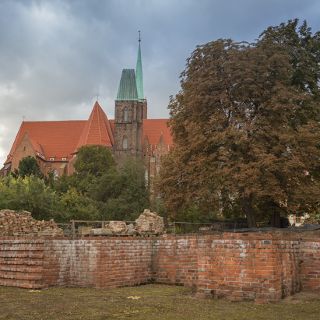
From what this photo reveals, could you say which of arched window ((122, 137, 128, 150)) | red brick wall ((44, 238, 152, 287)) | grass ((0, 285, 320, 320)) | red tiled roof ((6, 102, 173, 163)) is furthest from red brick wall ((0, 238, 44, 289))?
arched window ((122, 137, 128, 150))

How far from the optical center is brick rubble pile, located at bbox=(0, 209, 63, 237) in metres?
15.7

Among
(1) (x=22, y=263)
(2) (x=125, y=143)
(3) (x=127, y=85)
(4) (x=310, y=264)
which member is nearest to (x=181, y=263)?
(4) (x=310, y=264)

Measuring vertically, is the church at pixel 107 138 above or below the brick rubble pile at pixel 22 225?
above

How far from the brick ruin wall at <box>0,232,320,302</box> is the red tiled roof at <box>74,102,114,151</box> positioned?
215 ft

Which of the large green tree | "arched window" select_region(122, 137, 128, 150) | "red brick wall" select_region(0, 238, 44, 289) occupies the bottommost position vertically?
"red brick wall" select_region(0, 238, 44, 289)

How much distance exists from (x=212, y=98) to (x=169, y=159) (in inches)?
185

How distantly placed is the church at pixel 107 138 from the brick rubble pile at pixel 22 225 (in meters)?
58.0

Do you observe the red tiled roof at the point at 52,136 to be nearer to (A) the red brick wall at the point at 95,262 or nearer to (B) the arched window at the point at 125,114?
(B) the arched window at the point at 125,114

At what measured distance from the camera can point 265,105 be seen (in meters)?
21.7

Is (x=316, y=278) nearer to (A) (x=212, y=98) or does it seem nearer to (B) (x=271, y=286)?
(B) (x=271, y=286)

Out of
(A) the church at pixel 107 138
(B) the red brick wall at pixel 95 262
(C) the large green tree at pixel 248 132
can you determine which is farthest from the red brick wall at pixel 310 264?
(A) the church at pixel 107 138

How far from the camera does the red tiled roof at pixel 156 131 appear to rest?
268ft

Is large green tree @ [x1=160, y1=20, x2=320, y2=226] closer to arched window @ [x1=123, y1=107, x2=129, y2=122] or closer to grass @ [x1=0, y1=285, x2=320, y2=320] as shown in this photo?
grass @ [x1=0, y1=285, x2=320, y2=320]

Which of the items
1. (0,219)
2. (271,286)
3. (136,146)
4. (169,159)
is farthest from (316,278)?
(136,146)
